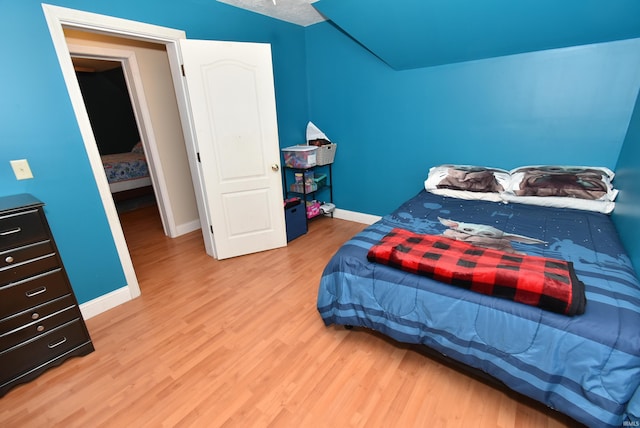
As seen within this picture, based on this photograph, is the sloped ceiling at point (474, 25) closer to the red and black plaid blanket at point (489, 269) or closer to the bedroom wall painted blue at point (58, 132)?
the bedroom wall painted blue at point (58, 132)

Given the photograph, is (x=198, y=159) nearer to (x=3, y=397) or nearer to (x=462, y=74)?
(x=3, y=397)

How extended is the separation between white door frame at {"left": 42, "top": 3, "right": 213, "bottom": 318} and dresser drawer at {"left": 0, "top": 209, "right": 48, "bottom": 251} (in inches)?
22.6

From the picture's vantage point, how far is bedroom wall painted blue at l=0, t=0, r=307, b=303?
1.68m

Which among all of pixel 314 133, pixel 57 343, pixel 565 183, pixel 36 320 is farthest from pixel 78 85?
pixel 565 183


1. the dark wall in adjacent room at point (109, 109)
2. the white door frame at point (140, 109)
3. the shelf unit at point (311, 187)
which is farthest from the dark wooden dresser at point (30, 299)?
the dark wall in adjacent room at point (109, 109)

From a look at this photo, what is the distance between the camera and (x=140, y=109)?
10.3ft

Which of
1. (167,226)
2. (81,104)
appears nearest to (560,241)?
(81,104)

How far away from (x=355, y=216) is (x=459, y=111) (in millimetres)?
1694

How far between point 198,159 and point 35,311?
1.53 metres

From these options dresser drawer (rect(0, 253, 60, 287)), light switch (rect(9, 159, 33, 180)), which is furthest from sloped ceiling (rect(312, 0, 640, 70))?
dresser drawer (rect(0, 253, 60, 287))

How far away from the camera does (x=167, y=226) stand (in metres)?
3.57

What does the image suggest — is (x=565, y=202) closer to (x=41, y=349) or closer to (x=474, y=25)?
(x=474, y=25)

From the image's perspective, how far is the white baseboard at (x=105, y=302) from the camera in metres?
2.12

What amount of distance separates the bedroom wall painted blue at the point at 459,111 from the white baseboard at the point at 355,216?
68mm
